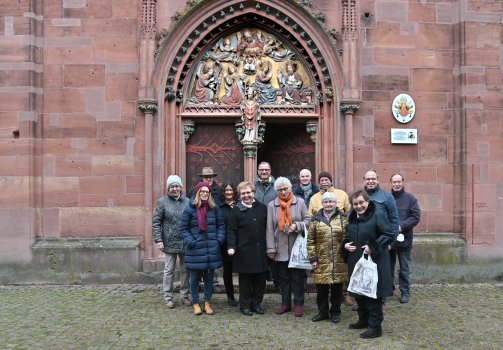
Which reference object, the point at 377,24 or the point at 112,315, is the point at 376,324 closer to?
the point at 112,315

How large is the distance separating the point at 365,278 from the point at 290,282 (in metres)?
1.43

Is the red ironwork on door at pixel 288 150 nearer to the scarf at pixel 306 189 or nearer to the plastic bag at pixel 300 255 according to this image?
the scarf at pixel 306 189

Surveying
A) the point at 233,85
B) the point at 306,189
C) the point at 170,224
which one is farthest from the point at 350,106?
the point at 170,224

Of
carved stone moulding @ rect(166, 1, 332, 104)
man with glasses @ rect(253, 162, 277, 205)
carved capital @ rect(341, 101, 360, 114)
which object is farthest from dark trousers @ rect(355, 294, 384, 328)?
carved stone moulding @ rect(166, 1, 332, 104)

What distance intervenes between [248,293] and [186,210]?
52.5 inches

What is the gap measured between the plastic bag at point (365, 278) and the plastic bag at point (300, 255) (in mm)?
802

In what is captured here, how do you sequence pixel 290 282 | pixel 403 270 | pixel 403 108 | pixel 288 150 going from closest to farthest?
pixel 290 282 < pixel 403 270 < pixel 403 108 < pixel 288 150

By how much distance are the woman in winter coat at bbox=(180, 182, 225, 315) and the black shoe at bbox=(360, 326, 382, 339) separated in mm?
1990

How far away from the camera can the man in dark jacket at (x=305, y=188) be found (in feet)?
23.1

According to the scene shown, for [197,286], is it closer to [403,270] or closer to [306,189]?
[306,189]

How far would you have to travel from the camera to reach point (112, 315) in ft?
21.3

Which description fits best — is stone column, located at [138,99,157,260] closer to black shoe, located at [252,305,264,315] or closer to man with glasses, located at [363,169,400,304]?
black shoe, located at [252,305,264,315]

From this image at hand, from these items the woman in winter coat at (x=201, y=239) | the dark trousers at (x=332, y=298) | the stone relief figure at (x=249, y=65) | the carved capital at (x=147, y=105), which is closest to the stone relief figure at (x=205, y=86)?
the stone relief figure at (x=249, y=65)

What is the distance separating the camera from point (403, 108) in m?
9.04
